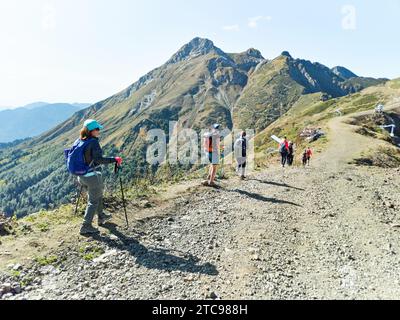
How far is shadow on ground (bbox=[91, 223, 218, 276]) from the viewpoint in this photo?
8875 millimetres

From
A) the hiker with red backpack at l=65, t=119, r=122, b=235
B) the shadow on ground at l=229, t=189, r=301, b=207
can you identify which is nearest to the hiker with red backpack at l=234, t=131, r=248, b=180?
the shadow on ground at l=229, t=189, r=301, b=207

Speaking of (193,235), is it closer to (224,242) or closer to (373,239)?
(224,242)

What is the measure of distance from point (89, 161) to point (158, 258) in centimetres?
329

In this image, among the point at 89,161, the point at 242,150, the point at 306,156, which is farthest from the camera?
the point at 306,156

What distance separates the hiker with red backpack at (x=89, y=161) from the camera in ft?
32.7

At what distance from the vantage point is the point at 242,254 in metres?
9.82

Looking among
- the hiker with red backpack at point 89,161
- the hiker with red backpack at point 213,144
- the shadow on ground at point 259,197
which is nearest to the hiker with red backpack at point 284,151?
the hiker with red backpack at point 213,144

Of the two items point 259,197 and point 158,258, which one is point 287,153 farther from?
point 158,258

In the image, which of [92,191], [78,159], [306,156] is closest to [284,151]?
[306,156]

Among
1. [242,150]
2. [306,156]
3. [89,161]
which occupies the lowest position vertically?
[306,156]

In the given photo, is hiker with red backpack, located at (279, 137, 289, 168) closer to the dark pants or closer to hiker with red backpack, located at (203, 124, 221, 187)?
hiker with red backpack, located at (203, 124, 221, 187)

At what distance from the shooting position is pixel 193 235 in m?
11.2
